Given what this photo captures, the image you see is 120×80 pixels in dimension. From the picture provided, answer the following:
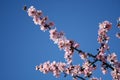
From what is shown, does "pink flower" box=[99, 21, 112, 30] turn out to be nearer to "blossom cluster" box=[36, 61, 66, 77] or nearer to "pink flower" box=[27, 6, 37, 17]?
"blossom cluster" box=[36, 61, 66, 77]

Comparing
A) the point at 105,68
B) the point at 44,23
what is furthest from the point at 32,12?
the point at 105,68

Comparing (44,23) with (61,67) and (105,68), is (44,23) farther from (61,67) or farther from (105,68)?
(105,68)

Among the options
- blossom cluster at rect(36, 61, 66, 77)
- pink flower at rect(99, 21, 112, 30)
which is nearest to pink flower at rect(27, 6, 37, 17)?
blossom cluster at rect(36, 61, 66, 77)

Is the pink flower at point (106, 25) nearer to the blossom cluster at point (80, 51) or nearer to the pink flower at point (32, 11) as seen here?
the blossom cluster at point (80, 51)

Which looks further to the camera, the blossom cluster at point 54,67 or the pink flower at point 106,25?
the blossom cluster at point 54,67

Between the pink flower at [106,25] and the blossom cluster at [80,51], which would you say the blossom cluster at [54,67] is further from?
the pink flower at [106,25]

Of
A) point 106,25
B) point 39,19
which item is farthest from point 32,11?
point 106,25

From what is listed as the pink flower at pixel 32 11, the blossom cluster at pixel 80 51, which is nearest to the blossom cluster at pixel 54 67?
the blossom cluster at pixel 80 51

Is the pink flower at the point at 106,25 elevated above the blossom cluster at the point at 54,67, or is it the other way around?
the pink flower at the point at 106,25

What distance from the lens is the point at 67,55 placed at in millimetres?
13281

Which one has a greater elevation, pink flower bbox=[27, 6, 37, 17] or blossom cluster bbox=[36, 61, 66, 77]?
pink flower bbox=[27, 6, 37, 17]

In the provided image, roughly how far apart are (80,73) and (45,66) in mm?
1997

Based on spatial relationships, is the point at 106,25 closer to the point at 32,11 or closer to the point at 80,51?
the point at 80,51

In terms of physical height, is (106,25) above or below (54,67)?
above
